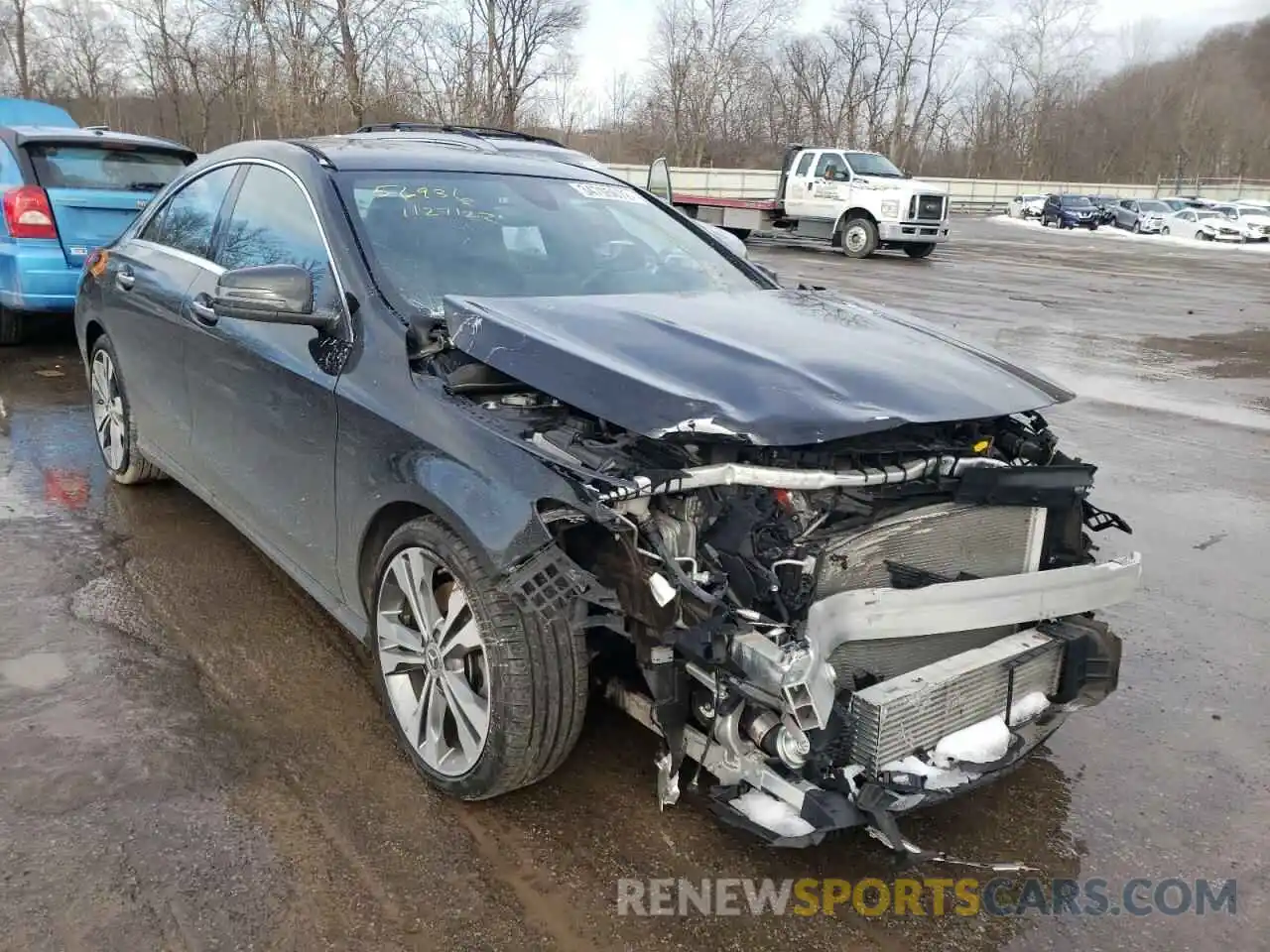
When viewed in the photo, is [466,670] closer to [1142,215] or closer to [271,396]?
[271,396]

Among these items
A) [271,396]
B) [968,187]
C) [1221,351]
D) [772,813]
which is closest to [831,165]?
[1221,351]

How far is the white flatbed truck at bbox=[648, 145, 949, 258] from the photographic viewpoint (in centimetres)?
2220

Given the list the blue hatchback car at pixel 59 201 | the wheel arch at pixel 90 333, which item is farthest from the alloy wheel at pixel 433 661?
the blue hatchback car at pixel 59 201

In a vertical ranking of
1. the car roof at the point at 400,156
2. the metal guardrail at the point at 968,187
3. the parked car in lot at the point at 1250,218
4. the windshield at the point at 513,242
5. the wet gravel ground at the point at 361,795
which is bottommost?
the wet gravel ground at the point at 361,795

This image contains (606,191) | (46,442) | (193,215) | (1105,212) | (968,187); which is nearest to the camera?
(606,191)

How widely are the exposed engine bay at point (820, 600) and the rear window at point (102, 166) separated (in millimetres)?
6434

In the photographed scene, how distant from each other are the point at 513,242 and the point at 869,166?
2143 cm

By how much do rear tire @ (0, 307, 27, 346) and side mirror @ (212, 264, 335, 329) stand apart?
631 cm

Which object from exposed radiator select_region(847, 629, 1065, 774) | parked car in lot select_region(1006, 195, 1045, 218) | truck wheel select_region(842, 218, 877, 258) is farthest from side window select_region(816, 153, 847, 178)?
parked car in lot select_region(1006, 195, 1045, 218)

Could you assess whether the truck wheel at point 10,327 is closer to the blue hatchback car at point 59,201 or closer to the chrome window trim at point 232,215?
the blue hatchback car at point 59,201

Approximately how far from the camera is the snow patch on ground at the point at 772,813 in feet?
7.47

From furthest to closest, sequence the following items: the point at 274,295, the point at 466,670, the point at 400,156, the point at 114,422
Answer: the point at 114,422
the point at 400,156
the point at 274,295
the point at 466,670

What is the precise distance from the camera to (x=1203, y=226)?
36.4 meters

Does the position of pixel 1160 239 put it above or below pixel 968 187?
below
